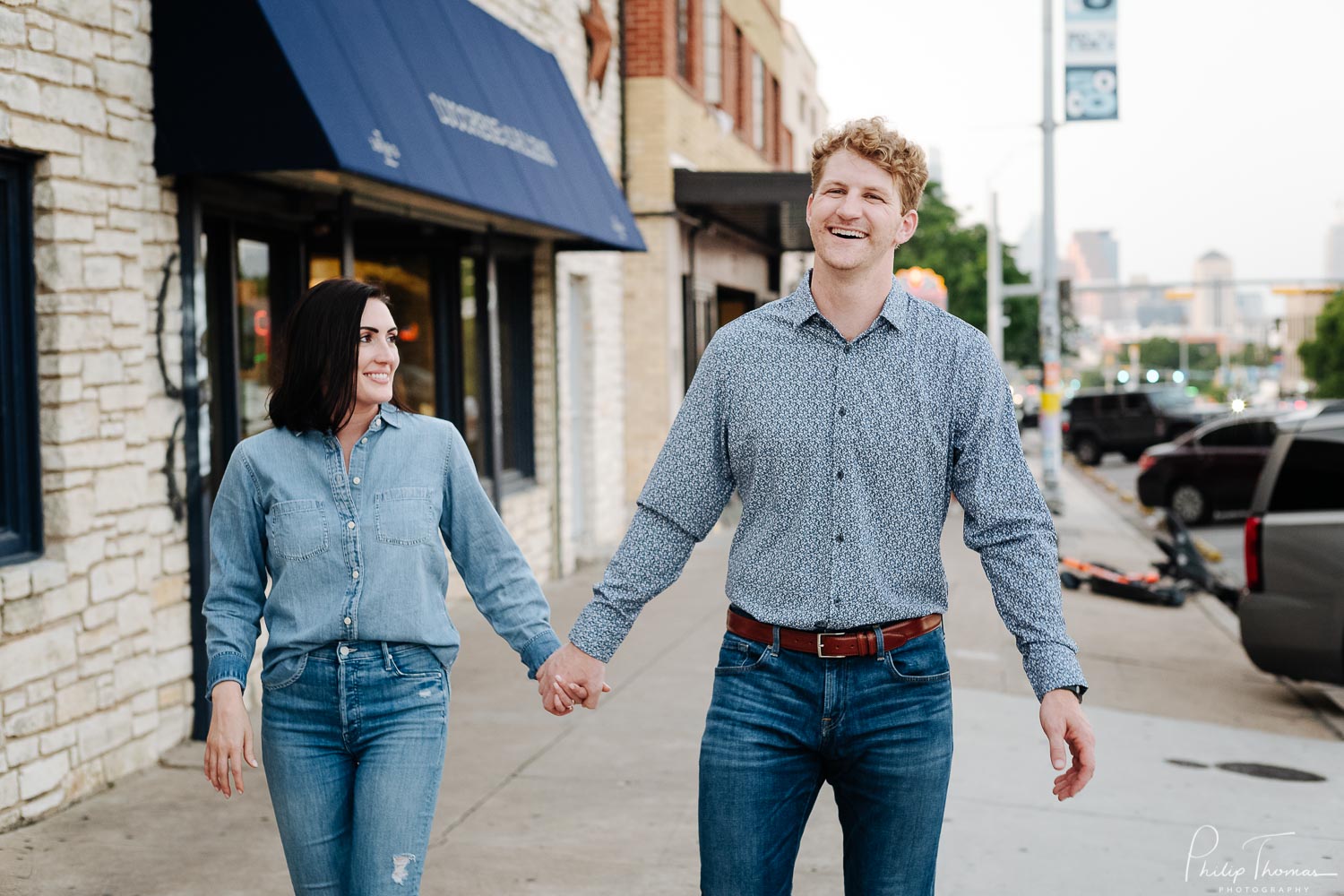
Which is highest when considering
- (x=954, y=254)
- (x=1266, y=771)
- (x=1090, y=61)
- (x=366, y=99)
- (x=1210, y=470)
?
(x=1090, y=61)

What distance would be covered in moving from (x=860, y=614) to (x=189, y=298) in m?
4.72

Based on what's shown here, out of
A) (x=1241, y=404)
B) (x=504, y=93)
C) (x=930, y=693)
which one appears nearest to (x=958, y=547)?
(x=504, y=93)

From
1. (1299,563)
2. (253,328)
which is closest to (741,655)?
(253,328)

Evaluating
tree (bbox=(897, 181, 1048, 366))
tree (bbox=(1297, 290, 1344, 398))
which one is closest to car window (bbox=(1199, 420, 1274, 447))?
tree (bbox=(897, 181, 1048, 366))

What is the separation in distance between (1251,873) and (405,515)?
3.70 metres

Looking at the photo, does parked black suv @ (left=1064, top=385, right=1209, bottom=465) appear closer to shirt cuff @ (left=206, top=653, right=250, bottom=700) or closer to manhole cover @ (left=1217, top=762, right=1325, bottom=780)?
manhole cover @ (left=1217, top=762, right=1325, bottom=780)

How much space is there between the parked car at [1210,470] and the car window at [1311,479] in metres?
13.1

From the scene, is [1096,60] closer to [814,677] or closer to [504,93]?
[504,93]

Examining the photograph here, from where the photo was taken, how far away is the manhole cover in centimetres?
675

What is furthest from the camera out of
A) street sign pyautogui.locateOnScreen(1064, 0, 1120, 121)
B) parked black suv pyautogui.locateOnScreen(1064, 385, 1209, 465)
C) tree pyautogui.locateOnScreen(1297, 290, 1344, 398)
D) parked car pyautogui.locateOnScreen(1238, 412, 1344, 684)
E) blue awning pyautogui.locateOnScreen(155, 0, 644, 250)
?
tree pyautogui.locateOnScreen(1297, 290, 1344, 398)

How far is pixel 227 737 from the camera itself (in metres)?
2.97

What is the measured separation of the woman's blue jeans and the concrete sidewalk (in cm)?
64

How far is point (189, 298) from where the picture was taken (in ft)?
21.7

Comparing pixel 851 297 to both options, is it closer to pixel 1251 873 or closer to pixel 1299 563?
pixel 1251 873
